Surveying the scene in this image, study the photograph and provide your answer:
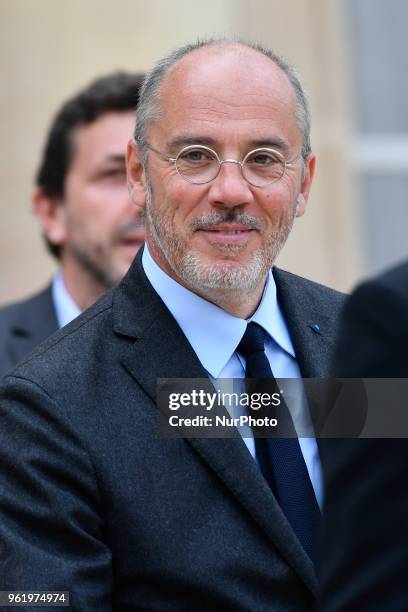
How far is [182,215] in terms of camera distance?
2.81 m

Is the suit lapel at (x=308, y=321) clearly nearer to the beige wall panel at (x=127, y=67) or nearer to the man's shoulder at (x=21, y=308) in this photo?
the man's shoulder at (x=21, y=308)

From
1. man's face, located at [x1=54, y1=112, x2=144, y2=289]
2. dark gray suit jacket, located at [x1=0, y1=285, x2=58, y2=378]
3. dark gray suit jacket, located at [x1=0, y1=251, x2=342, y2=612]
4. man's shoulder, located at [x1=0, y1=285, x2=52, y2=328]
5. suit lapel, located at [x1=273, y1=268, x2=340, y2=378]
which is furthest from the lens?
man's face, located at [x1=54, y1=112, x2=144, y2=289]

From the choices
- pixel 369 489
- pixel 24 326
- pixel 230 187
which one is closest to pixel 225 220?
pixel 230 187

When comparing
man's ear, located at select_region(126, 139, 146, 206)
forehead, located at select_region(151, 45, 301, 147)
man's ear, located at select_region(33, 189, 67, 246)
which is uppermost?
forehead, located at select_region(151, 45, 301, 147)

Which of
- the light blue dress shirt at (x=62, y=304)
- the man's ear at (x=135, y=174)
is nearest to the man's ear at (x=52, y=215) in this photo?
the light blue dress shirt at (x=62, y=304)

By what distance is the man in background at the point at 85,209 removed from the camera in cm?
489

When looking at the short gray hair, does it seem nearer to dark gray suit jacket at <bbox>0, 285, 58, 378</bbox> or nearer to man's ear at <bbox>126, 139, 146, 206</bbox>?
man's ear at <bbox>126, 139, 146, 206</bbox>

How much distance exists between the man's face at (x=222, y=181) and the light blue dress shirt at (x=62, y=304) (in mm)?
2021

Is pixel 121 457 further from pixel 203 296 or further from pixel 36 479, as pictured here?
pixel 203 296

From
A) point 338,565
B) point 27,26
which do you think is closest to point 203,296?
point 338,565

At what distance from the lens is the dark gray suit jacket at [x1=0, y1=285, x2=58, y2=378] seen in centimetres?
462

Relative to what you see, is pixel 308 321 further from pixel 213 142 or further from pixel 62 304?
pixel 62 304

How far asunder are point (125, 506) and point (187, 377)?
32 centimetres

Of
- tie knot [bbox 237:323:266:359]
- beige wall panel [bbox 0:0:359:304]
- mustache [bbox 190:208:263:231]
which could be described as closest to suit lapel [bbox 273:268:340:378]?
tie knot [bbox 237:323:266:359]
